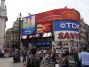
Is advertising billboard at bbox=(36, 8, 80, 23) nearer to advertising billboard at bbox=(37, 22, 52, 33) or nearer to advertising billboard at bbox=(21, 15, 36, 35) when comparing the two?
advertising billboard at bbox=(37, 22, 52, 33)

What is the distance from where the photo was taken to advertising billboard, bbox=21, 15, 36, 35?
85000 mm

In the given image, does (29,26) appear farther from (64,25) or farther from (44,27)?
(64,25)

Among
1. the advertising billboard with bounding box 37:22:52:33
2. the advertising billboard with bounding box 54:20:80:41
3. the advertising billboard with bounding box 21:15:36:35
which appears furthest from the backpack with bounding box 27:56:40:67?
the advertising billboard with bounding box 21:15:36:35

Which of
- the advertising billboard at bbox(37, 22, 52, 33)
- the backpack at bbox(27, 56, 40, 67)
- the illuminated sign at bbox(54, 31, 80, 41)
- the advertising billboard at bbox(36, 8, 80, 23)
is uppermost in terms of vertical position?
the advertising billboard at bbox(36, 8, 80, 23)

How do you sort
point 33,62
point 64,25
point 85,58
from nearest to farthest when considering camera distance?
point 33,62
point 85,58
point 64,25

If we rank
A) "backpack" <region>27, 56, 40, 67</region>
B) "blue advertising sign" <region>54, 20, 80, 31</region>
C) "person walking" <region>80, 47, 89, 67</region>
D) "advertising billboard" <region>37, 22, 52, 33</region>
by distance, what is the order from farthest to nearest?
"advertising billboard" <region>37, 22, 52, 33</region> → "blue advertising sign" <region>54, 20, 80, 31</region> → "person walking" <region>80, 47, 89, 67</region> → "backpack" <region>27, 56, 40, 67</region>

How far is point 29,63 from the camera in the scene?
12.4 meters

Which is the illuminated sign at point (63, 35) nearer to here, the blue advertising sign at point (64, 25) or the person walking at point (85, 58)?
the blue advertising sign at point (64, 25)

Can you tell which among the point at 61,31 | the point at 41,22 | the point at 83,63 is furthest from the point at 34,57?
the point at 41,22

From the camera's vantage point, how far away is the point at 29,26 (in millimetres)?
85938

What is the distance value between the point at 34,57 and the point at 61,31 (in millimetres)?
63907

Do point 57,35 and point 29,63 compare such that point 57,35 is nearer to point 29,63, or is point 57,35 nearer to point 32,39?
point 32,39

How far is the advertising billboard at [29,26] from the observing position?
85.0m

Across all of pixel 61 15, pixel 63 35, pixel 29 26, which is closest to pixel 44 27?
pixel 61 15
